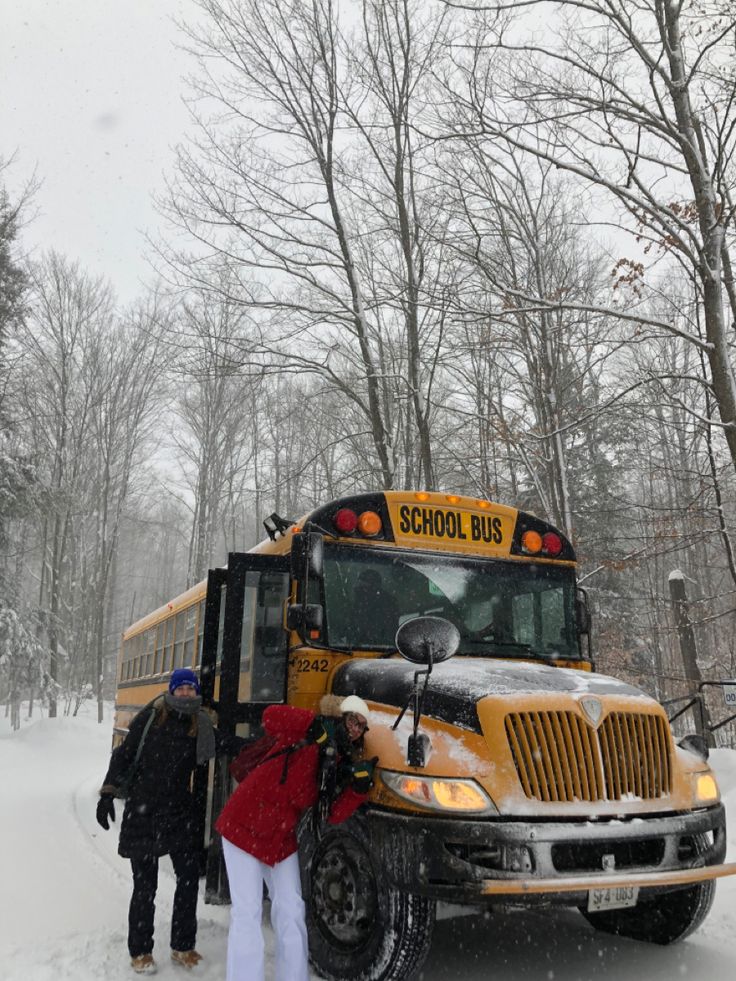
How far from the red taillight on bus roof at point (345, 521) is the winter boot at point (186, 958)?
237 cm

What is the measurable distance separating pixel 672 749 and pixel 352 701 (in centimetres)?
162

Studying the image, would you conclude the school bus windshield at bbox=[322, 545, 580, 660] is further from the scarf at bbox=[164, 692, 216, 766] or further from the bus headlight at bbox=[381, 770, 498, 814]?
the bus headlight at bbox=[381, 770, 498, 814]

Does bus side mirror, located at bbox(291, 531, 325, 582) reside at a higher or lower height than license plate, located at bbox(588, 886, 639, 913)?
higher

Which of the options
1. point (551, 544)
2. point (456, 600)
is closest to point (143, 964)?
point (456, 600)

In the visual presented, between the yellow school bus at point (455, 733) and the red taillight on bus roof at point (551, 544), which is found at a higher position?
the red taillight on bus roof at point (551, 544)

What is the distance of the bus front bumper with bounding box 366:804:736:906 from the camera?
3201mm

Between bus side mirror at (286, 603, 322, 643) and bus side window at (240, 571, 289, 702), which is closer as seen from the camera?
bus side mirror at (286, 603, 322, 643)

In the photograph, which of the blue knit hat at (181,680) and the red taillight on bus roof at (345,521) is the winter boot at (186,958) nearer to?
the blue knit hat at (181,680)

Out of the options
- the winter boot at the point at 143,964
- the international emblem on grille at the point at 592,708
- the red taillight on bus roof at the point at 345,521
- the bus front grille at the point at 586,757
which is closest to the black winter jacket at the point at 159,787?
the winter boot at the point at 143,964

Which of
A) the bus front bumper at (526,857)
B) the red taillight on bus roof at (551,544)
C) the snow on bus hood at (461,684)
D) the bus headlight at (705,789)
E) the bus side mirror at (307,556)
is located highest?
the red taillight on bus roof at (551,544)

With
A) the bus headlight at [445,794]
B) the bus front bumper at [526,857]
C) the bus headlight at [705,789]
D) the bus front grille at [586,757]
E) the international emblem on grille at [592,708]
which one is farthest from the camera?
the bus headlight at [705,789]

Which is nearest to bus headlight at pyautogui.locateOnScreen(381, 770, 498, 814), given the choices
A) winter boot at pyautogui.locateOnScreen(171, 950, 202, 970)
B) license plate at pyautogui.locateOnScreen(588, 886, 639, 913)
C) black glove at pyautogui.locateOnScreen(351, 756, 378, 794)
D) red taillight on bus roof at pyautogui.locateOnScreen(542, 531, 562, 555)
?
black glove at pyautogui.locateOnScreen(351, 756, 378, 794)

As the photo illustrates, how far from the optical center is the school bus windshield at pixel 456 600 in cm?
461

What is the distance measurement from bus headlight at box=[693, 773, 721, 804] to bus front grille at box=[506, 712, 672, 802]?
0.75 ft
